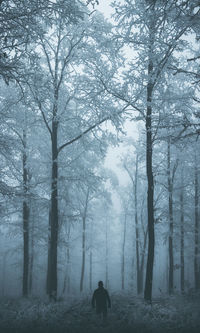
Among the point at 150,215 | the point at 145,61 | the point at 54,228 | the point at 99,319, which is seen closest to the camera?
the point at 99,319

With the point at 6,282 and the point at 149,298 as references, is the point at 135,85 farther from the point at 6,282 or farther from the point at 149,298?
the point at 6,282

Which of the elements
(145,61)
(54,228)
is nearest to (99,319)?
(54,228)

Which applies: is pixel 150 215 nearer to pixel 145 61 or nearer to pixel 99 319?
pixel 99 319

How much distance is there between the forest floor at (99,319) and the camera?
6.16 m

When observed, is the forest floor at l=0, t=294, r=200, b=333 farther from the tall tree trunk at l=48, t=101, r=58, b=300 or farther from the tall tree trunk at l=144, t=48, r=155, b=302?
the tall tree trunk at l=48, t=101, r=58, b=300

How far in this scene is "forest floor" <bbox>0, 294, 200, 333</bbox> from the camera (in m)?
6.16

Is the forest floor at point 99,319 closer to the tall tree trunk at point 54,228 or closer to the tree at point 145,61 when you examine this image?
the tall tree trunk at point 54,228

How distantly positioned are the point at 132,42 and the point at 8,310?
34.1 feet

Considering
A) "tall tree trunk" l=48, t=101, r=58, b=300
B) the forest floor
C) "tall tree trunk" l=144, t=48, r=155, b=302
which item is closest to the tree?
"tall tree trunk" l=144, t=48, r=155, b=302

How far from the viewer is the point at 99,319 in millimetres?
6730

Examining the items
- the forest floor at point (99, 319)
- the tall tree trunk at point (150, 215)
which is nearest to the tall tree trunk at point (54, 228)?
the forest floor at point (99, 319)

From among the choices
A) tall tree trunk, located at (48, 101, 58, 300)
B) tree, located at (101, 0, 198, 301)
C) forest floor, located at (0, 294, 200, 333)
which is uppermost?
tree, located at (101, 0, 198, 301)

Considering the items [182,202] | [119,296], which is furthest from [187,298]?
[182,202]

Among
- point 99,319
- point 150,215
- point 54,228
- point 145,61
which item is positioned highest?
point 145,61
